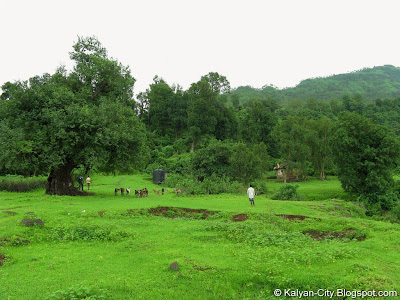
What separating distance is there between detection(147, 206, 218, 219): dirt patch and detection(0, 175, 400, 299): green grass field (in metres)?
2.73

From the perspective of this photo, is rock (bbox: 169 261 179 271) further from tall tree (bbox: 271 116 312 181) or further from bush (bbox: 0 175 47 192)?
tall tree (bbox: 271 116 312 181)

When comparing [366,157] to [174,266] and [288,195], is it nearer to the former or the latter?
[288,195]

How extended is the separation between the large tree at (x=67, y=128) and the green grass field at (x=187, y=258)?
9.07 m

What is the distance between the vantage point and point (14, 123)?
25.8 metres

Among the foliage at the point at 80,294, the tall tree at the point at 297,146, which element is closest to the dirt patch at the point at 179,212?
the foliage at the point at 80,294

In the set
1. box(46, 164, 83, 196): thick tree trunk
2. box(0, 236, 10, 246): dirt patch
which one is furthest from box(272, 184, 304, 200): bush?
box(0, 236, 10, 246): dirt patch

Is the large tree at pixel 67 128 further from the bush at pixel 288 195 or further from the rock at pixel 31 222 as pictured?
the bush at pixel 288 195

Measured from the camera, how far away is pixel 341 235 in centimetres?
1463

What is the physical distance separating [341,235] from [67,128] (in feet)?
66.8

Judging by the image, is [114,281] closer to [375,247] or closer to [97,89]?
[375,247]

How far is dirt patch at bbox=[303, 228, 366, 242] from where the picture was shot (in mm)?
13953

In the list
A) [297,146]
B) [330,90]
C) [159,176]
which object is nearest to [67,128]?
[159,176]

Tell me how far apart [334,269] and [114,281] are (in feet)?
19.8

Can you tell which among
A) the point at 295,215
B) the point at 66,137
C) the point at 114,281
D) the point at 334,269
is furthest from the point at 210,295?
the point at 66,137
